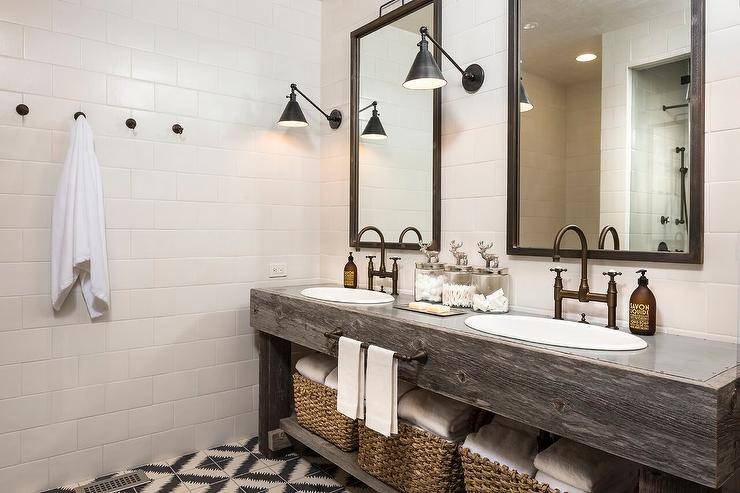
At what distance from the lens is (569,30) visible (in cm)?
194

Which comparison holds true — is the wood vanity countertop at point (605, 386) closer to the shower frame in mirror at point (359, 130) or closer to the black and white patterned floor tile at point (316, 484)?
the shower frame in mirror at point (359, 130)

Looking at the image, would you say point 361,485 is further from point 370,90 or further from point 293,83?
point 293,83

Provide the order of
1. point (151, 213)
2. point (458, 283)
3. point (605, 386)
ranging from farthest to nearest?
point (151, 213) < point (458, 283) < point (605, 386)

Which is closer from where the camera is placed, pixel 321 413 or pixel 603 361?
pixel 603 361

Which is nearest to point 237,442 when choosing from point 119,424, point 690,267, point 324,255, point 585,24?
point 119,424

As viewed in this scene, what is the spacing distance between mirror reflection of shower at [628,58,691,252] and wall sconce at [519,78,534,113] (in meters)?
0.39

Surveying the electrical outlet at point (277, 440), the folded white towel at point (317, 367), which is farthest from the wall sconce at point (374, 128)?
the electrical outlet at point (277, 440)

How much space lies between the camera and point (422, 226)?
98.6 inches

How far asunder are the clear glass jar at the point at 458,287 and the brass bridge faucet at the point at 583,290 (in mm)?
346

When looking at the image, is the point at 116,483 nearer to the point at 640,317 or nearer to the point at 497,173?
the point at 497,173

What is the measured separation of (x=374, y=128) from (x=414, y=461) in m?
1.67

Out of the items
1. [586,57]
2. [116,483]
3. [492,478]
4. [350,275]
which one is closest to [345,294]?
[350,275]

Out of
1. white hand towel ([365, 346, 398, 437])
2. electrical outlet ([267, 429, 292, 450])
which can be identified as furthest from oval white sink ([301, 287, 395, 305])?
electrical outlet ([267, 429, 292, 450])

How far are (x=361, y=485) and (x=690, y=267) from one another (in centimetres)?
165
